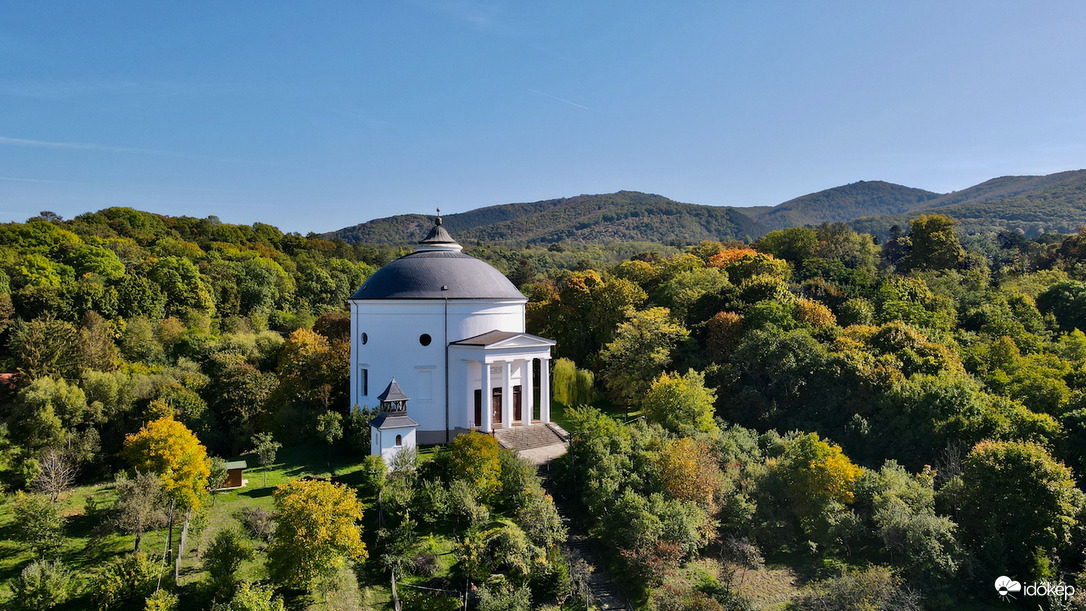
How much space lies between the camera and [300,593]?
1864cm

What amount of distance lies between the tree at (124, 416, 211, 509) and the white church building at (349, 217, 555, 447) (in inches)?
348

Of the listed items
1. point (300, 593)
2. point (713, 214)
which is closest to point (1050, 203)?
point (713, 214)

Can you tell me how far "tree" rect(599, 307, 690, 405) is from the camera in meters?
35.0

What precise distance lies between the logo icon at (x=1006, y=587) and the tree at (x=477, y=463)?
15816mm

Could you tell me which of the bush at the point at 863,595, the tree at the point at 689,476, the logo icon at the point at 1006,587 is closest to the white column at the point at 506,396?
the tree at the point at 689,476

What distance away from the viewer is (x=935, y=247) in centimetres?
5575

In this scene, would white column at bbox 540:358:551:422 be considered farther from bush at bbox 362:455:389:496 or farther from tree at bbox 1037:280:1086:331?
tree at bbox 1037:280:1086:331

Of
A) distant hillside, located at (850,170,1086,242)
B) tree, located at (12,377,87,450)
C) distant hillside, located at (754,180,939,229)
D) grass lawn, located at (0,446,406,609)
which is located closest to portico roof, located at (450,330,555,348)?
grass lawn, located at (0,446,406,609)

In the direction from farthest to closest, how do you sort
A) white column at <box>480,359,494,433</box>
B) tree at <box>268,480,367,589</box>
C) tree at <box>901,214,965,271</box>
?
tree at <box>901,214,965,271</box>, white column at <box>480,359,494,433</box>, tree at <box>268,480,367,589</box>

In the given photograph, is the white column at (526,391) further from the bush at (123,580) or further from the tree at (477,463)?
the bush at (123,580)

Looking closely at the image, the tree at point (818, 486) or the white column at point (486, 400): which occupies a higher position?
the white column at point (486, 400)

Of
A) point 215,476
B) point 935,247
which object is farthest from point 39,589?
point 935,247

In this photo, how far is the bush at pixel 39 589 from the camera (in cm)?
1658

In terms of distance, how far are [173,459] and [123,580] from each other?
13.3ft
